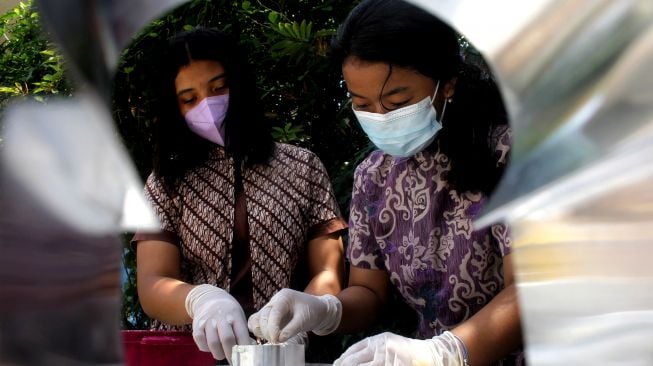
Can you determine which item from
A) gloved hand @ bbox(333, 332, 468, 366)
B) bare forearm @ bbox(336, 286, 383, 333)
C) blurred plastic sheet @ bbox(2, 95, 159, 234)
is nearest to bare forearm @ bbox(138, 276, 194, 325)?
bare forearm @ bbox(336, 286, 383, 333)

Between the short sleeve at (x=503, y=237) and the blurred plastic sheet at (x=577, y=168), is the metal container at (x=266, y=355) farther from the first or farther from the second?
the blurred plastic sheet at (x=577, y=168)

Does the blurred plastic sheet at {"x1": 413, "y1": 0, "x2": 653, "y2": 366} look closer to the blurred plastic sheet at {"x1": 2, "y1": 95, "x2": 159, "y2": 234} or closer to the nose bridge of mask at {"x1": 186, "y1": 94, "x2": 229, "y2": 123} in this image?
the blurred plastic sheet at {"x1": 2, "y1": 95, "x2": 159, "y2": 234}

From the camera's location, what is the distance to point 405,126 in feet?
5.15

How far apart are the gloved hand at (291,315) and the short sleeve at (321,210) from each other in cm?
28

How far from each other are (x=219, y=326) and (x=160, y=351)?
0.15 metres

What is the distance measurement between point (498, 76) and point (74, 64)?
0.77 ft

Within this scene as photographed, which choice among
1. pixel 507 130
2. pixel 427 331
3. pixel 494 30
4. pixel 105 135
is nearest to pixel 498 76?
pixel 494 30

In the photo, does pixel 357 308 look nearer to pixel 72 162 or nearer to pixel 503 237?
pixel 503 237

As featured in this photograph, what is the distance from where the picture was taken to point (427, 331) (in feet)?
5.43

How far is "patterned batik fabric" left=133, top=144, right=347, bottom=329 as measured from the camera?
1.87 meters

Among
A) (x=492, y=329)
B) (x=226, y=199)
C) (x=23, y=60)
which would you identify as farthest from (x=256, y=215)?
(x=23, y=60)

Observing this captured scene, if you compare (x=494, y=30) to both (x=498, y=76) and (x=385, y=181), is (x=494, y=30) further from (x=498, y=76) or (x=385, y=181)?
(x=385, y=181)

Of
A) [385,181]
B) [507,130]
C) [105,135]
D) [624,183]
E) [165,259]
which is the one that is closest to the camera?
[624,183]

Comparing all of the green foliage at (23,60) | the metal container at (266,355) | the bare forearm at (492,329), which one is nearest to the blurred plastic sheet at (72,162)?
the green foliage at (23,60)
